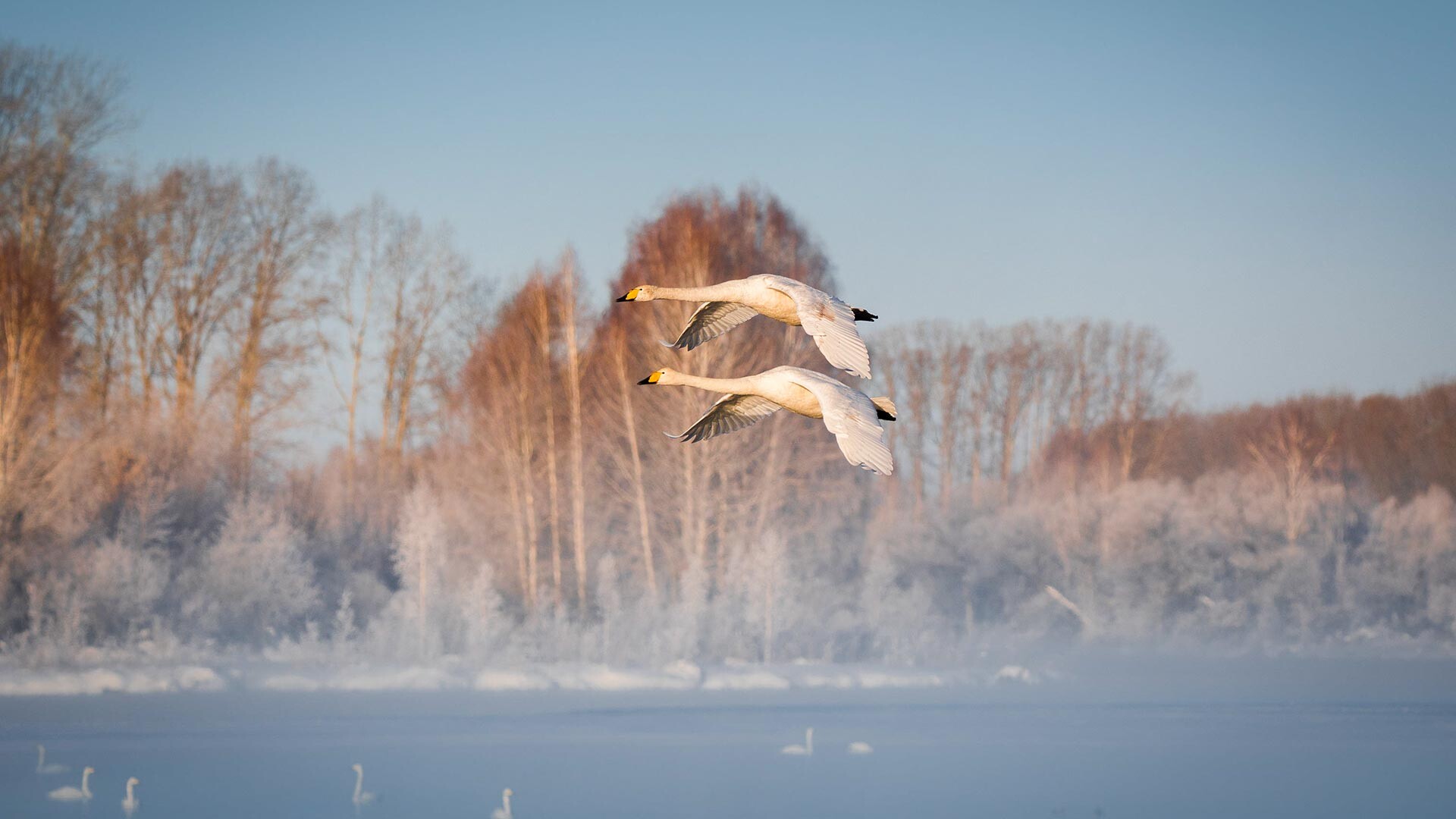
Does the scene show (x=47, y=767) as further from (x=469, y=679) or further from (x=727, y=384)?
(x=727, y=384)

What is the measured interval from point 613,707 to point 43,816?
10.2m

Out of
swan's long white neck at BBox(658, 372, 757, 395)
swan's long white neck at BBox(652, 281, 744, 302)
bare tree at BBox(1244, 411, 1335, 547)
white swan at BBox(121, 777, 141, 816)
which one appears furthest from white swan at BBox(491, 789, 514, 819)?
bare tree at BBox(1244, 411, 1335, 547)

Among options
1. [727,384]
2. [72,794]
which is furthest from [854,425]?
[72,794]

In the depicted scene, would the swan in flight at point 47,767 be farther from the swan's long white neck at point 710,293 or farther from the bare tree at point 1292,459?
the bare tree at point 1292,459

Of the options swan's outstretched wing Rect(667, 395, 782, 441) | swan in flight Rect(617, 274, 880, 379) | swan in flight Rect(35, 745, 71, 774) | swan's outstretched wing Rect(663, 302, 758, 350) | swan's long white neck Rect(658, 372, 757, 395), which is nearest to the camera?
swan in flight Rect(617, 274, 880, 379)

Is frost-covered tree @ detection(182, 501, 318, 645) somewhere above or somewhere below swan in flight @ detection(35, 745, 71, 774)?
above

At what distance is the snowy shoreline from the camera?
76.4 ft

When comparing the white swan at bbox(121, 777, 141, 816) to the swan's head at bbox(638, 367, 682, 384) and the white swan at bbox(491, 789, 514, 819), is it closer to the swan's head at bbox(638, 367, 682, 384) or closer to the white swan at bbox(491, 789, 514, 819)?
the white swan at bbox(491, 789, 514, 819)

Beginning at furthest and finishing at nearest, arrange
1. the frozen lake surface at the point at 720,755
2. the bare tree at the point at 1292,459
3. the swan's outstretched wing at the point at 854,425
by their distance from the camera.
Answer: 1. the bare tree at the point at 1292,459
2. the frozen lake surface at the point at 720,755
3. the swan's outstretched wing at the point at 854,425

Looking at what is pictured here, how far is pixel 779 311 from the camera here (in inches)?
221

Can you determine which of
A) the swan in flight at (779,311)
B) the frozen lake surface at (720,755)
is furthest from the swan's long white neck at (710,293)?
the frozen lake surface at (720,755)

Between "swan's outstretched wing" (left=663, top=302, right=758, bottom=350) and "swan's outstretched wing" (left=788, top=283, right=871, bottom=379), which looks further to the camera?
"swan's outstretched wing" (left=663, top=302, right=758, bottom=350)

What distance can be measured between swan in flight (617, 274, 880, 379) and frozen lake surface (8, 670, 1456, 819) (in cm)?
1256

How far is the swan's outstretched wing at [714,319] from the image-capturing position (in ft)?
19.9
